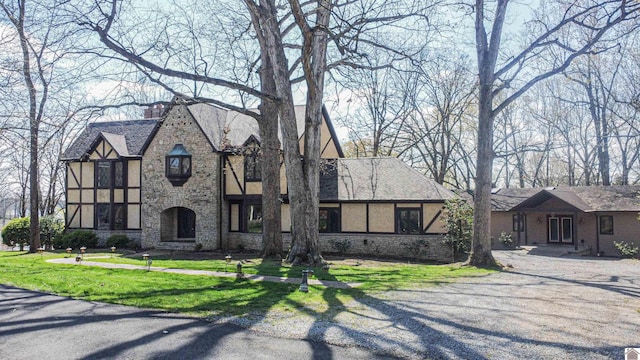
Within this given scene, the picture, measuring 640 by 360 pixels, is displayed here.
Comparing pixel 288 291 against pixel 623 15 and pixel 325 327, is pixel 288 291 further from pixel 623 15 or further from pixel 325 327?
pixel 623 15

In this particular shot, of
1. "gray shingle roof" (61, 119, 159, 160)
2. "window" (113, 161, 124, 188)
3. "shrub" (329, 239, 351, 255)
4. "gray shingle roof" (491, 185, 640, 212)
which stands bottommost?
"shrub" (329, 239, 351, 255)

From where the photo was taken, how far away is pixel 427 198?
23297 mm

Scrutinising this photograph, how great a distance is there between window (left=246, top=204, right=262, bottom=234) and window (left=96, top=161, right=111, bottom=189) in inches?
376

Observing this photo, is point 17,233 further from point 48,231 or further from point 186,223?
point 186,223

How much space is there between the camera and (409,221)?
935 inches

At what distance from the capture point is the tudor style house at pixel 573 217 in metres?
28.3

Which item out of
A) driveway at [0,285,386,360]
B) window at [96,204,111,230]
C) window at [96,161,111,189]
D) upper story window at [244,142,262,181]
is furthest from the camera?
window at [96,161,111,189]

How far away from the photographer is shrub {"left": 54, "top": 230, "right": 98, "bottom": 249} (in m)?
26.5

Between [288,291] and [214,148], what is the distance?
15611mm

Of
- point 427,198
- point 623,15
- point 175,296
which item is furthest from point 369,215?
point 175,296

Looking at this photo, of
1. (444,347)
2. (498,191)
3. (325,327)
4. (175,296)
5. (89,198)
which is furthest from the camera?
(498,191)

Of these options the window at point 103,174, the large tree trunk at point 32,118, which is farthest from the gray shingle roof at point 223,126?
the large tree trunk at point 32,118

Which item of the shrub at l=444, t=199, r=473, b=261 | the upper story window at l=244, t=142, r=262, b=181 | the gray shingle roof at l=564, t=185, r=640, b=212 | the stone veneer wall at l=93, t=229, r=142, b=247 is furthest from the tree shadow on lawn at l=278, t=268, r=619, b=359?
the gray shingle roof at l=564, t=185, r=640, b=212

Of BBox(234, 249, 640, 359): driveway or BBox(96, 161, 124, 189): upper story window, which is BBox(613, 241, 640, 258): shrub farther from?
BBox(96, 161, 124, 189): upper story window
